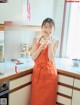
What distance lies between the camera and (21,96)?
7.14ft

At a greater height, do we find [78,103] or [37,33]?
[37,33]

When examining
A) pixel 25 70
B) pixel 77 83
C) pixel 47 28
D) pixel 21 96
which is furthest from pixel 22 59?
pixel 77 83

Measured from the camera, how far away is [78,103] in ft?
7.23

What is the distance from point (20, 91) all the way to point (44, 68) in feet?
1.25

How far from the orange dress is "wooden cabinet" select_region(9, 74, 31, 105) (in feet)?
0.26

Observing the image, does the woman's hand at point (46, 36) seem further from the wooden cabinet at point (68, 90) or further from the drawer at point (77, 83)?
the drawer at point (77, 83)

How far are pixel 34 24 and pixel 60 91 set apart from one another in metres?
0.93

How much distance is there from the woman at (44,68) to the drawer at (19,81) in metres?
0.07

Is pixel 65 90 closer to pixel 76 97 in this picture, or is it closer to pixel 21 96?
pixel 76 97

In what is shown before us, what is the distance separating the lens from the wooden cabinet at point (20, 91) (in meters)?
2.02

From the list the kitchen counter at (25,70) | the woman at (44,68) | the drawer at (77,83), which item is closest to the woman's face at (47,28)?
the woman at (44,68)

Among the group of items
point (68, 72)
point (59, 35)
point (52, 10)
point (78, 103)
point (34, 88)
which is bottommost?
point (78, 103)

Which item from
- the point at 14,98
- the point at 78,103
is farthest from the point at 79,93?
the point at 14,98

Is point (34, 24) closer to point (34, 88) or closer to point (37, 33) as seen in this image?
point (37, 33)
